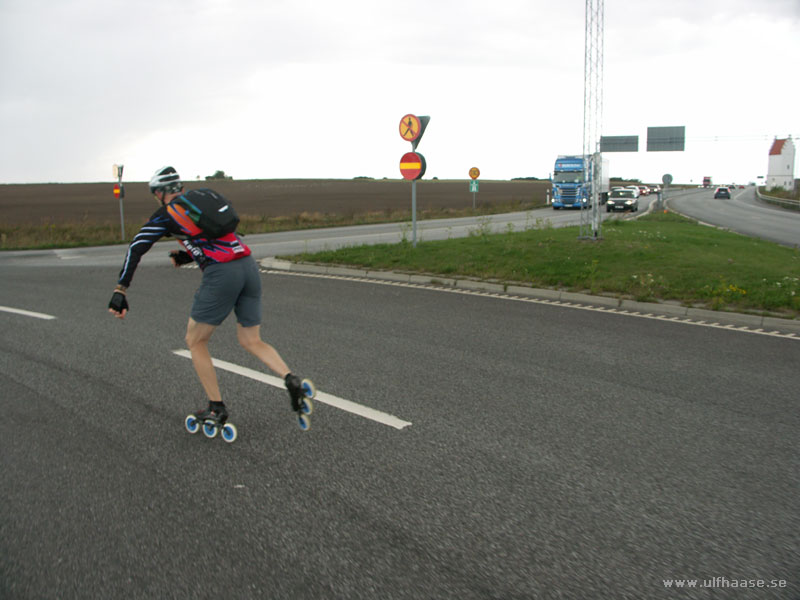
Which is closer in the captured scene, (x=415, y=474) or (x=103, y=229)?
Answer: (x=415, y=474)

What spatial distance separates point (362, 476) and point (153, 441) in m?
1.59

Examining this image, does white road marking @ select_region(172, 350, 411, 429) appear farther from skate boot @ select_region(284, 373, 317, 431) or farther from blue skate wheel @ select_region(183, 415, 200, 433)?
blue skate wheel @ select_region(183, 415, 200, 433)

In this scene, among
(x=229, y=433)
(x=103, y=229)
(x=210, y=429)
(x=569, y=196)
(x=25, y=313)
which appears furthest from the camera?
(x=569, y=196)

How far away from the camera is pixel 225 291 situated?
426 centimetres

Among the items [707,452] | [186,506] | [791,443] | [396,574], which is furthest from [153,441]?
[791,443]

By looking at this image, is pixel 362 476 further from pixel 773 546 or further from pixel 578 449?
pixel 773 546

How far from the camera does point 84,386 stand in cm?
572

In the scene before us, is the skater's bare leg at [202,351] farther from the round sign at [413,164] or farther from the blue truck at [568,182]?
the blue truck at [568,182]

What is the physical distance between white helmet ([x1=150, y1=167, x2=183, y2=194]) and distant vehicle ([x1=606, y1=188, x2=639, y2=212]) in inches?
1767

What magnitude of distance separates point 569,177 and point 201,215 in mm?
43537

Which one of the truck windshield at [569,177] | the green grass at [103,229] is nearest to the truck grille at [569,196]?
the truck windshield at [569,177]

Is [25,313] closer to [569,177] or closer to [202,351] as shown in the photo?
[202,351]

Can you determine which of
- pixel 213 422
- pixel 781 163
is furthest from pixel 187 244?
pixel 781 163

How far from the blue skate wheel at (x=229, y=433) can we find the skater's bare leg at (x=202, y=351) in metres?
0.23
